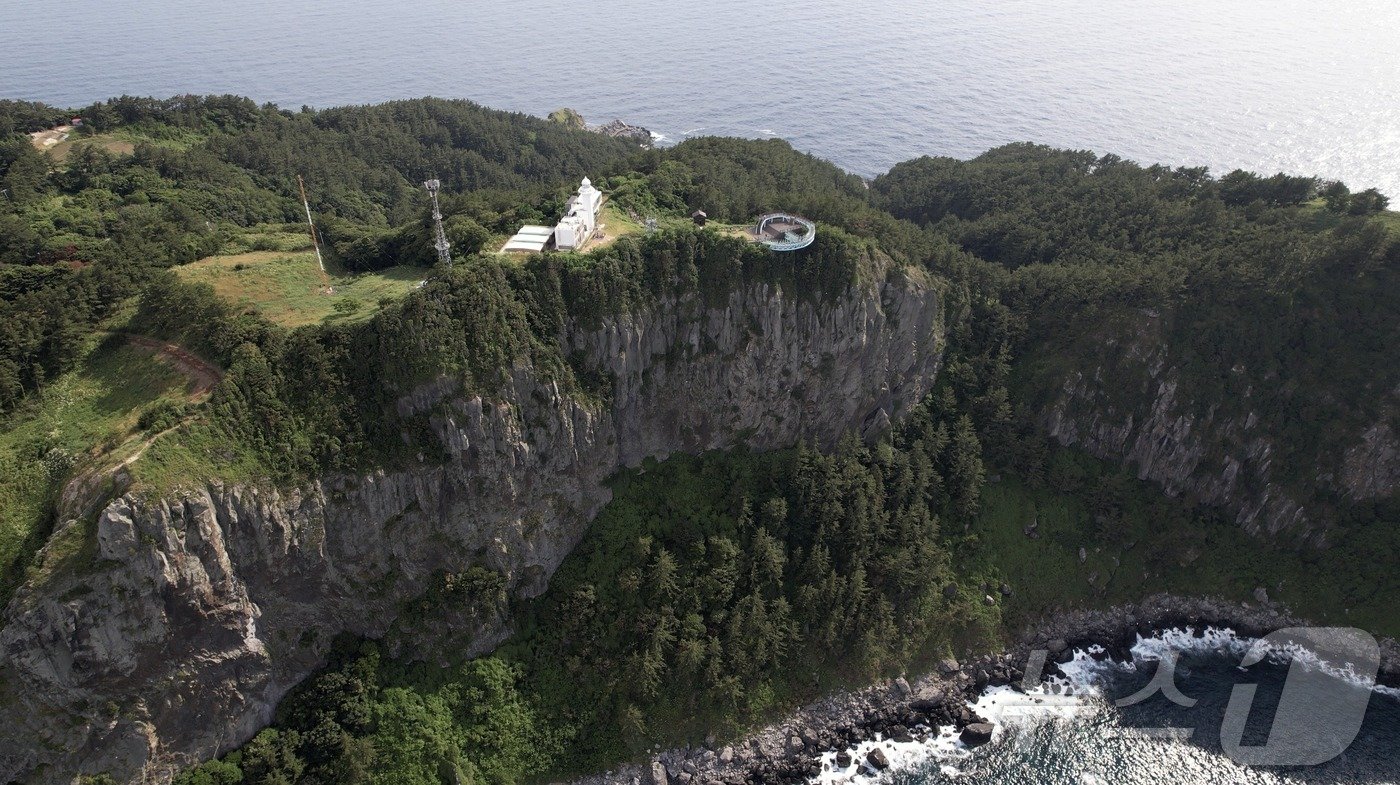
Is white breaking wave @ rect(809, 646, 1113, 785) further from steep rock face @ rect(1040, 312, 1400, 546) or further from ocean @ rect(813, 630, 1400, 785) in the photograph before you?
steep rock face @ rect(1040, 312, 1400, 546)

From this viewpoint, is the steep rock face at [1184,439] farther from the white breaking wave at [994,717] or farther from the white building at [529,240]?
the white building at [529,240]

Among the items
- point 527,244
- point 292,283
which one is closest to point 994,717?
point 527,244

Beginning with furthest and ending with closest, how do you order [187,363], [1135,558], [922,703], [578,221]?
[1135,558], [578,221], [922,703], [187,363]

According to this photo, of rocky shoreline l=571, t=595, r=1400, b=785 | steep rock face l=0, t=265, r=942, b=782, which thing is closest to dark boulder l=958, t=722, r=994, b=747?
rocky shoreline l=571, t=595, r=1400, b=785

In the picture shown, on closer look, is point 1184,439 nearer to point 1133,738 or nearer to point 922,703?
point 1133,738

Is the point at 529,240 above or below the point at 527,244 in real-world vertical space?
above

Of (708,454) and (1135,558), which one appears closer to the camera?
(708,454)
